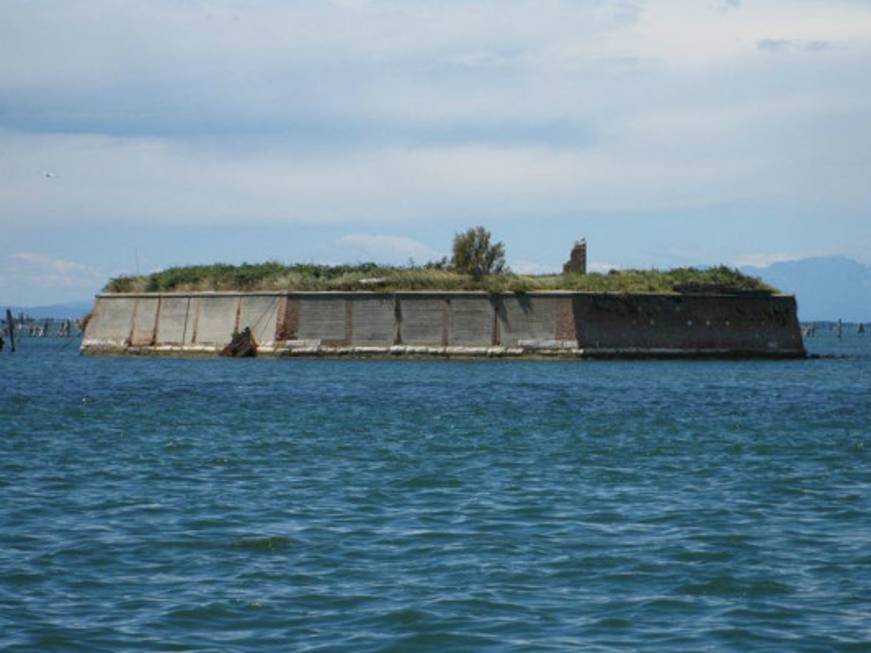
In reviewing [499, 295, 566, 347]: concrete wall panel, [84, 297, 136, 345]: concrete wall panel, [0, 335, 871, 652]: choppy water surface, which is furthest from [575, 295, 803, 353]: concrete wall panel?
[0, 335, 871, 652]: choppy water surface

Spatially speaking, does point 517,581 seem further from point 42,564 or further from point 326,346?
point 326,346

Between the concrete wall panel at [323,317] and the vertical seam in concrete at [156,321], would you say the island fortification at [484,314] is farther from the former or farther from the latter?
the vertical seam in concrete at [156,321]

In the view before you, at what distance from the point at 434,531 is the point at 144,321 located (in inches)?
1932

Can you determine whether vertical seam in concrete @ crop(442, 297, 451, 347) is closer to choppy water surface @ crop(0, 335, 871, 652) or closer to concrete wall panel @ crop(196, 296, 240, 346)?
concrete wall panel @ crop(196, 296, 240, 346)

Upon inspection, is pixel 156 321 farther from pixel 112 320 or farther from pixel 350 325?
pixel 350 325

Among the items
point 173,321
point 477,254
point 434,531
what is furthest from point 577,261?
point 434,531

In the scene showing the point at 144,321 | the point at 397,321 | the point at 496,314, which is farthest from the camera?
the point at 144,321

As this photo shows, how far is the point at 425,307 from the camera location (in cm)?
5253

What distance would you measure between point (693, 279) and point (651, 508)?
139 feet

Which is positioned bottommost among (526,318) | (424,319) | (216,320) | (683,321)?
(216,320)

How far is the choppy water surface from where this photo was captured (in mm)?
9773

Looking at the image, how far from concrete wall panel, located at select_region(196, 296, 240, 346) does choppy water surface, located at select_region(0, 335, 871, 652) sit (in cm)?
2784

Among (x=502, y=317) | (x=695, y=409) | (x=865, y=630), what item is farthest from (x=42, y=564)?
(x=502, y=317)

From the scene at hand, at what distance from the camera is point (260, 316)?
55.4 m
